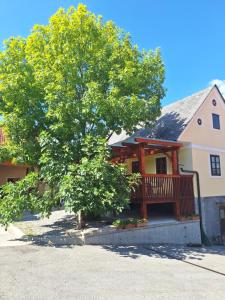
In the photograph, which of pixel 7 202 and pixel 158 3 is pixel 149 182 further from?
pixel 158 3

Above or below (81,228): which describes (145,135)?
above

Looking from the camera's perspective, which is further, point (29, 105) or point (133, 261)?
point (29, 105)

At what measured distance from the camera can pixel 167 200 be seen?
44.9 feet

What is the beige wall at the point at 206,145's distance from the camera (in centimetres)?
1580

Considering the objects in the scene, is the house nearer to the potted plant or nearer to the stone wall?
the stone wall

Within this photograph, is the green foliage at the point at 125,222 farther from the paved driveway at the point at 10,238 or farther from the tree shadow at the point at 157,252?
the paved driveway at the point at 10,238

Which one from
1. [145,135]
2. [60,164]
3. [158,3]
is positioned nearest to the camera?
[60,164]

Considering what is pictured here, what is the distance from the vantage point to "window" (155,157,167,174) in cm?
1674

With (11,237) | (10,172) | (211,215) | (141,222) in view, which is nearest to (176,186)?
(141,222)

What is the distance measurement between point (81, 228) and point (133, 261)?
319 cm

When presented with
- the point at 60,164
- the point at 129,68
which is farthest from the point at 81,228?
the point at 129,68

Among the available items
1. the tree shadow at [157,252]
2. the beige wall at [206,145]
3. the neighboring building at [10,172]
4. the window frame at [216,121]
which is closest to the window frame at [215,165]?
the beige wall at [206,145]

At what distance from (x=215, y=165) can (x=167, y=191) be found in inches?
191

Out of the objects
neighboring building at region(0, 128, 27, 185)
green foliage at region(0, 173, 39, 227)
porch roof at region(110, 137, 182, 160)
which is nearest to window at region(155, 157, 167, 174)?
porch roof at region(110, 137, 182, 160)
